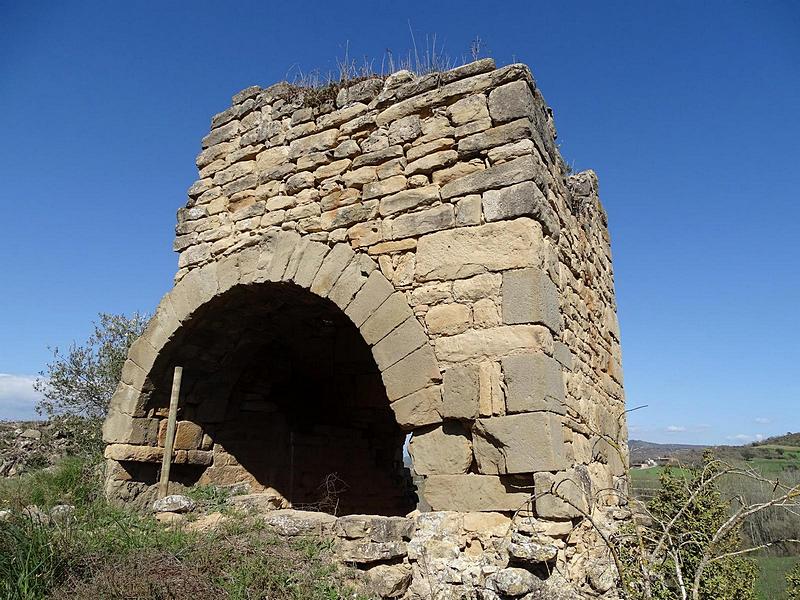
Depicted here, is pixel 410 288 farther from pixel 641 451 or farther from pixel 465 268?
pixel 641 451

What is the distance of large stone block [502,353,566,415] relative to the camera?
12.8 ft

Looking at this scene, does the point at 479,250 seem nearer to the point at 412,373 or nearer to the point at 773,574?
the point at 412,373

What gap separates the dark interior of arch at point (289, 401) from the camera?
6.20 metres

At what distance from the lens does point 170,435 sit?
611 centimetres

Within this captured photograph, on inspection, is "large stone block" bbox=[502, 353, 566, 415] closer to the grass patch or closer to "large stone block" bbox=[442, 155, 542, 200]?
"large stone block" bbox=[442, 155, 542, 200]

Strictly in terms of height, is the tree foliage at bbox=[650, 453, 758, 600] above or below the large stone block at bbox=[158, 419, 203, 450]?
below

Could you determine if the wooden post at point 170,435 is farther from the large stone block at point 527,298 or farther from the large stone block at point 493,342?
the large stone block at point 527,298

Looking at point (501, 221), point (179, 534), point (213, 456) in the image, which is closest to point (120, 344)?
point (213, 456)

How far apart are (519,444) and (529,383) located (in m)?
0.38

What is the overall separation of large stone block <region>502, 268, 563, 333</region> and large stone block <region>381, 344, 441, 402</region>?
60 cm

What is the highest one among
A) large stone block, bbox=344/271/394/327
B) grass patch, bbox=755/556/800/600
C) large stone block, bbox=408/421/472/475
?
large stone block, bbox=344/271/394/327

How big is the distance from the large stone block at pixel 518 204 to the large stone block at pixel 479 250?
2.2 inches

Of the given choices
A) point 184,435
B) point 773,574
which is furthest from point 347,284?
point 773,574

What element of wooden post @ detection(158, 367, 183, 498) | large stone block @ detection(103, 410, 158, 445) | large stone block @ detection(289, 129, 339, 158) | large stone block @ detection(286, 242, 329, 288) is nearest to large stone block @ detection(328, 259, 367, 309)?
large stone block @ detection(286, 242, 329, 288)
